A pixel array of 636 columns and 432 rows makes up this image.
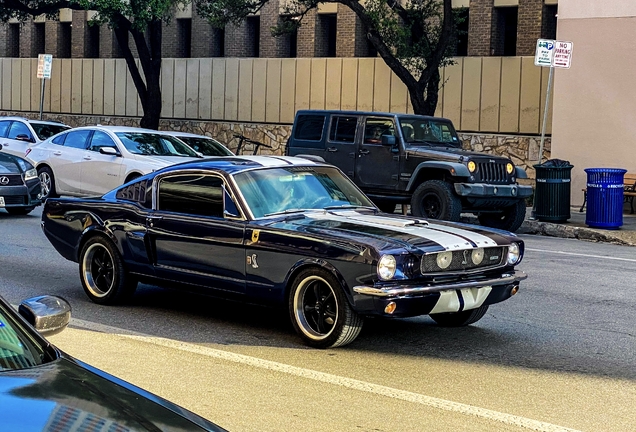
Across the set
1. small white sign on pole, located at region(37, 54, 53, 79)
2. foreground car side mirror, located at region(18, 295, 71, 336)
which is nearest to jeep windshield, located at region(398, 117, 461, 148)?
foreground car side mirror, located at region(18, 295, 71, 336)

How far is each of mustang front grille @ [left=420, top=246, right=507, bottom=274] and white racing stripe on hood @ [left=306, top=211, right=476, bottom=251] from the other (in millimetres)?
66

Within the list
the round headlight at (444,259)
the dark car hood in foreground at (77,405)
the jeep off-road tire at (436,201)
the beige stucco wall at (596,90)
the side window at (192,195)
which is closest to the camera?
the dark car hood in foreground at (77,405)

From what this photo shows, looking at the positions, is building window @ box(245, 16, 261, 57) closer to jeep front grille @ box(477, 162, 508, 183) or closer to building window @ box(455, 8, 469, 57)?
building window @ box(455, 8, 469, 57)

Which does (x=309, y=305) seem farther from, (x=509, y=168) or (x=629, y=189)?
(x=629, y=189)

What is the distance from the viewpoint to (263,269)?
8.04 metres

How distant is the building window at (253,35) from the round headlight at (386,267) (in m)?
27.5

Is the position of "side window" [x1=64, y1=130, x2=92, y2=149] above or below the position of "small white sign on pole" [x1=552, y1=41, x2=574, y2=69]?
below

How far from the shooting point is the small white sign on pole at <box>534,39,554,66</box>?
19138mm

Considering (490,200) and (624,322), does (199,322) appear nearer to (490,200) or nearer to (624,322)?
(624,322)

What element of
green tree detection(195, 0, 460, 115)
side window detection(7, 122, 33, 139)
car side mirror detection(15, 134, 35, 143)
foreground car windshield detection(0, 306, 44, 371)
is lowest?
foreground car windshield detection(0, 306, 44, 371)

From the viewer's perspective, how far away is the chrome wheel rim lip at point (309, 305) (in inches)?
304

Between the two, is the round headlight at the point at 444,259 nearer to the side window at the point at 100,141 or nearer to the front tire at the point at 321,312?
the front tire at the point at 321,312

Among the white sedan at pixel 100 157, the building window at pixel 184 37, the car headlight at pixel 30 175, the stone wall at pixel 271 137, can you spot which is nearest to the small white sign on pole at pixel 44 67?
the stone wall at pixel 271 137

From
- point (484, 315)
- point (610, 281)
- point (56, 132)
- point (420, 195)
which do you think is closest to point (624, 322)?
point (484, 315)
